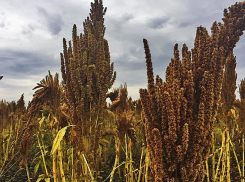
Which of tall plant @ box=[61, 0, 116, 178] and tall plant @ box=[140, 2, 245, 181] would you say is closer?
tall plant @ box=[140, 2, 245, 181]

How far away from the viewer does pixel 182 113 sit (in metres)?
1.27

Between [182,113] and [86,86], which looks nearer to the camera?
[182,113]

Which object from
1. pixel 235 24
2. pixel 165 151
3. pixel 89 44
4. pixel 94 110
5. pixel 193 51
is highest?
pixel 89 44

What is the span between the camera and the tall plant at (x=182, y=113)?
1.22 metres

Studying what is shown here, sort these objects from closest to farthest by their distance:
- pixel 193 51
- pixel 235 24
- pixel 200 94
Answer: pixel 200 94 < pixel 193 51 < pixel 235 24

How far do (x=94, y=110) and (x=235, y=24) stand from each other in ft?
5.45

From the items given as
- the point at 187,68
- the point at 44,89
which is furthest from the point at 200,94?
the point at 44,89

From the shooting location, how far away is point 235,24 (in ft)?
5.72

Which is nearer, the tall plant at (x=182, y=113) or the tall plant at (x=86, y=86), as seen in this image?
the tall plant at (x=182, y=113)

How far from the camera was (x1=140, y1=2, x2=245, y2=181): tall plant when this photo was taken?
122 cm

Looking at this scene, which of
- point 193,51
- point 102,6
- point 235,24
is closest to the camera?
point 193,51

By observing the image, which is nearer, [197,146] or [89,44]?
[197,146]

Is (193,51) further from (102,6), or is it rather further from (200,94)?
(102,6)

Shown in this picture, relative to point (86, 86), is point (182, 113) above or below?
below
